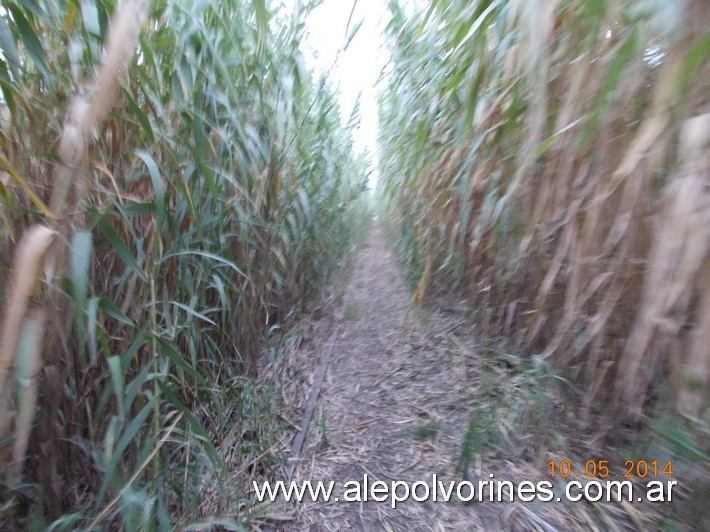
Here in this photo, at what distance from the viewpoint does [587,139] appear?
0.79 meters

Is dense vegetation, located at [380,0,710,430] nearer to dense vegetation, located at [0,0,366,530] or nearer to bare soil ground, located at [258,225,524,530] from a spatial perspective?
bare soil ground, located at [258,225,524,530]

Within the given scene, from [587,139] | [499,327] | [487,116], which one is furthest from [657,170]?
[499,327]

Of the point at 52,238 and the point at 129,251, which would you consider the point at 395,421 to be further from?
the point at 52,238

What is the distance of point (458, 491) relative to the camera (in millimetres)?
992

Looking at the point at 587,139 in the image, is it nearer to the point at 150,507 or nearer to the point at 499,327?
the point at 499,327

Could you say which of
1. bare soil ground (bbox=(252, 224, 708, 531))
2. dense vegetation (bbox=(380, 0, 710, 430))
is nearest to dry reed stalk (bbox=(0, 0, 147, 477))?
bare soil ground (bbox=(252, 224, 708, 531))
